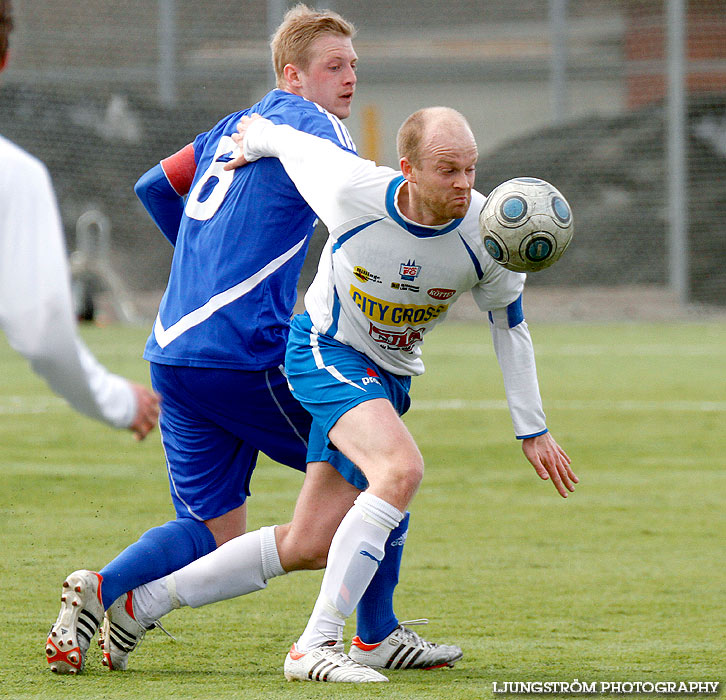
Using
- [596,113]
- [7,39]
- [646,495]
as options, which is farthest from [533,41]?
[7,39]

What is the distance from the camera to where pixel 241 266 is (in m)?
4.34

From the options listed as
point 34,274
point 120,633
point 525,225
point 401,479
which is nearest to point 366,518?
point 401,479

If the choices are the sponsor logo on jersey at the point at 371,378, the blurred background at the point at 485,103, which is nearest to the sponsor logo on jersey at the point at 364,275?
the sponsor logo on jersey at the point at 371,378

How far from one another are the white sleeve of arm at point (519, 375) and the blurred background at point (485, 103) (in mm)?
15498

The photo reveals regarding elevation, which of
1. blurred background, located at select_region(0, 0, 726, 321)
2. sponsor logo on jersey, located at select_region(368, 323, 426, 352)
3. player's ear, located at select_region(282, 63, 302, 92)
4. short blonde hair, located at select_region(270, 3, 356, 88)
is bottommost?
blurred background, located at select_region(0, 0, 726, 321)

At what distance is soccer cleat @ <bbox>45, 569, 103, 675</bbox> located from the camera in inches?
155

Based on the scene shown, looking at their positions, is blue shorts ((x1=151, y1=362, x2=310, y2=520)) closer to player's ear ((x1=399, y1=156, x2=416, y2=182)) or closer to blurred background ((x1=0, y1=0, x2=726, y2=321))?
player's ear ((x1=399, y1=156, x2=416, y2=182))

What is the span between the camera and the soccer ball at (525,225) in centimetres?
398

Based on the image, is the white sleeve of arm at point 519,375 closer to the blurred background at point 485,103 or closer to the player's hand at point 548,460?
the player's hand at point 548,460

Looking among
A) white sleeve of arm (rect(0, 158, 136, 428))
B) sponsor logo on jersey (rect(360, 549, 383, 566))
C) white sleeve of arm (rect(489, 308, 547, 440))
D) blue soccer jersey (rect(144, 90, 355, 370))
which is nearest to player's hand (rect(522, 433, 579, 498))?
white sleeve of arm (rect(489, 308, 547, 440))

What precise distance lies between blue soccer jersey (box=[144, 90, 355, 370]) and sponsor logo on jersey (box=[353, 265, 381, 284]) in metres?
0.36

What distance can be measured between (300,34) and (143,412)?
2052 mm

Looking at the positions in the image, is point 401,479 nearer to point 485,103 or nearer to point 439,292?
point 439,292

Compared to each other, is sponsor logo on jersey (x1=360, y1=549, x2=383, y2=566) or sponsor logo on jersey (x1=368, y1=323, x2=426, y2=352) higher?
sponsor logo on jersey (x1=368, y1=323, x2=426, y2=352)
